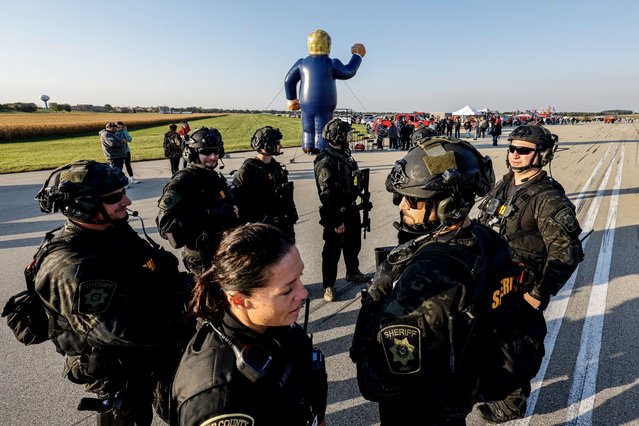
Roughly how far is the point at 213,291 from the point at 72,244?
4.24 ft

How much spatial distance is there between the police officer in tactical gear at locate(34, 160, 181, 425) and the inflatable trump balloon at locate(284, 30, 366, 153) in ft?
40.6

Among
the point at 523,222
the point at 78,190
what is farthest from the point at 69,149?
the point at 523,222

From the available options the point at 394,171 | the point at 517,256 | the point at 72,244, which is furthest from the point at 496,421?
the point at 72,244

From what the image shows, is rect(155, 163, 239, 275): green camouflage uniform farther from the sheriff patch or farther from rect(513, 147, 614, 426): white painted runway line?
rect(513, 147, 614, 426): white painted runway line

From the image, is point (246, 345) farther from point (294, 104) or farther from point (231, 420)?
point (294, 104)

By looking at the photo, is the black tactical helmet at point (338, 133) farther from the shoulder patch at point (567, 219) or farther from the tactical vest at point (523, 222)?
the shoulder patch at point (567, 219)

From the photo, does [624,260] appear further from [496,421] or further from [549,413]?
[496,421]

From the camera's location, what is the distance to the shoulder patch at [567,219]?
297cm

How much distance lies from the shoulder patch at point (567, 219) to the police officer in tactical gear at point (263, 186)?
2874 millimetres

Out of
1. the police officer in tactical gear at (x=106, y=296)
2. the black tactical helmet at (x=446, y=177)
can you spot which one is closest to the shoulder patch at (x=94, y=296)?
the police officer in tactical gear at (x=106, y=296)

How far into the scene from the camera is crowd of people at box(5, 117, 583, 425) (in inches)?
54.6

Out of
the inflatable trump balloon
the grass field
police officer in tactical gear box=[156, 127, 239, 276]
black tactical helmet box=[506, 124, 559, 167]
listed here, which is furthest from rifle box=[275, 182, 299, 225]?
the grass field

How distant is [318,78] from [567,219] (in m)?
13.1

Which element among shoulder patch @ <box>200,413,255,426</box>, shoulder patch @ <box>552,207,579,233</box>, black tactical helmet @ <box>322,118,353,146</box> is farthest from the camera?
black tactical helmet @ <box>322,118,353,146</box>
